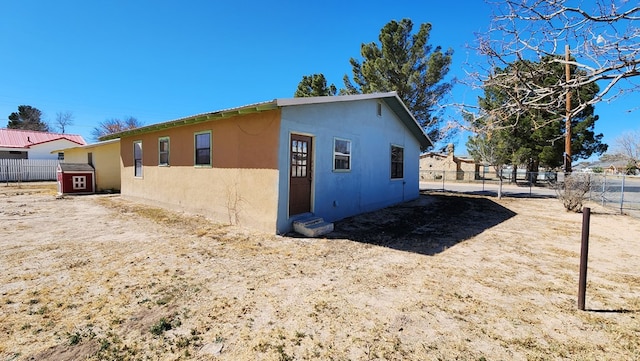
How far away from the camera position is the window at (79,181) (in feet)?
45.1

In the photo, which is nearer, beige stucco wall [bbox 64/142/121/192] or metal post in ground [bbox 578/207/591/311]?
metal post in ground [bbox 578/207/591/311]

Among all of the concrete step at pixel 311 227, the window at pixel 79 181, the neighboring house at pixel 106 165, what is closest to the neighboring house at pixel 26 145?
the neighboring house at pixel 106 165

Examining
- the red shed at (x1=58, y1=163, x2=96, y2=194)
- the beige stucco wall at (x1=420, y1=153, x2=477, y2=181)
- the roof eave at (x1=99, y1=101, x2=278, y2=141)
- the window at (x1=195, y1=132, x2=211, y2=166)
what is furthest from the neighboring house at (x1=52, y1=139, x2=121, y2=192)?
the beige stucco wall at (x1=420, y1=153, x2=477, y2=181)

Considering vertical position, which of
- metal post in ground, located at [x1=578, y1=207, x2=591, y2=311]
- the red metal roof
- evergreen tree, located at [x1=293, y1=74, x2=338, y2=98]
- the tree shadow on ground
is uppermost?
evergreen tree, located at [x1=293, y1=74, x2=338, y2=98]

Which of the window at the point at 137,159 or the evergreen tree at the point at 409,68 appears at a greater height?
the evergreen tree at the point at 409,68

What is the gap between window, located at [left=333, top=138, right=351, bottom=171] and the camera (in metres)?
7.88

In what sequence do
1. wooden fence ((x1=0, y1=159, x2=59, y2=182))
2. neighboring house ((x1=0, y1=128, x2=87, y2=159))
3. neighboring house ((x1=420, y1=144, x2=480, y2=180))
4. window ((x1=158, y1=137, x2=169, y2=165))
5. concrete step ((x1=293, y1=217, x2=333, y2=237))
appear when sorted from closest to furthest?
concrete step ((x1=293, y1=217, x2=333, y2=237)) → window ((x1=158, y1=137, x2=169, y2=165)) → wooden fence ((x1=0, y1=159, x2=59, y2=182)) → neighboring house ((x1=0, y1=128, x2=87, y2=159)) → neighboring house ((x1=420, y1=144, x2=480, y2=180))

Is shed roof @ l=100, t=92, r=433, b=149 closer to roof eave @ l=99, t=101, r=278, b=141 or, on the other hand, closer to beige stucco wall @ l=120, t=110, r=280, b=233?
roof eave @ l=99, t=101, r=278, b=141

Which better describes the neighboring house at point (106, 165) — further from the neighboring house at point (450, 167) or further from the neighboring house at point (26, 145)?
the neighboring house at point (450, 167)

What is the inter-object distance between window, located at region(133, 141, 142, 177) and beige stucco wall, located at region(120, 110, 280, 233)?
0.94m

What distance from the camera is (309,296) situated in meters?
3.49

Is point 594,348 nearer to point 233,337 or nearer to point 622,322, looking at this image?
point 622,322

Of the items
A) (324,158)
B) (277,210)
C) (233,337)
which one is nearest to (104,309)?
(233,337)

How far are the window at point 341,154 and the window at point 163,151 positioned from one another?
5.85 m
